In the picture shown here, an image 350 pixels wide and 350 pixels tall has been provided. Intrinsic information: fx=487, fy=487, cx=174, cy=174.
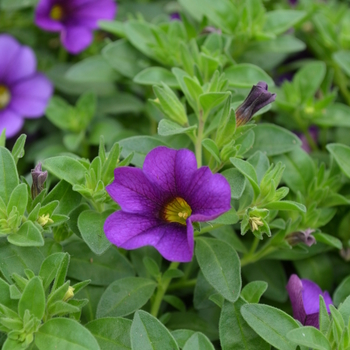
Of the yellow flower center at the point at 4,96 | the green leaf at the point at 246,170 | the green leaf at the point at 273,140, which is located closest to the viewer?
the green leaf at the point at 246,170

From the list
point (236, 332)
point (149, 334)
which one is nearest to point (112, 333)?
point (149, 334)

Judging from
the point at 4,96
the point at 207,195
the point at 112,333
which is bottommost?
the point at 4,96

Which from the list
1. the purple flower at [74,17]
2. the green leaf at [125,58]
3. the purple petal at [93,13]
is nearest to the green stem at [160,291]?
the green leaf at [125,58]

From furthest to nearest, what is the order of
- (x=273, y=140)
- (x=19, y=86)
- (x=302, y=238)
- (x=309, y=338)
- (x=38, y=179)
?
1. (x=19, y=86)
2. (x=273, y=140)
3. (x=302, y=238)
4. (x=38, y=179)
5. (x=309, y=338)

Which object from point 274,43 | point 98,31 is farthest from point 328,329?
point 98,31

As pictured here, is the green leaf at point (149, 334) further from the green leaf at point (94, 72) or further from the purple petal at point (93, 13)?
the purple petal at point (93, 13)

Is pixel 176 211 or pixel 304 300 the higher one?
pixel 176 211

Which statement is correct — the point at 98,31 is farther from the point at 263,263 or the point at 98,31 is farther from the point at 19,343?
the point at 19,343

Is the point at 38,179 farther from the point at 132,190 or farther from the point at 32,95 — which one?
the point at 32,95
